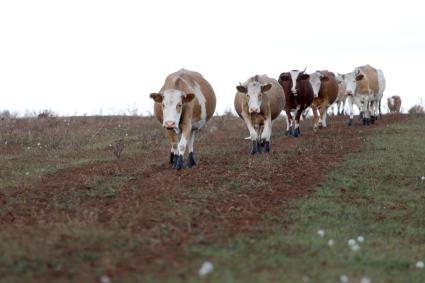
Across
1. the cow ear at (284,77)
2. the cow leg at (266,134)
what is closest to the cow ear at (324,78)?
the cow ear at (284,77)

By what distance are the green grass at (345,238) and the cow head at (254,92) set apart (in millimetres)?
2736

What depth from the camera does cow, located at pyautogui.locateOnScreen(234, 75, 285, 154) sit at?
733 inches

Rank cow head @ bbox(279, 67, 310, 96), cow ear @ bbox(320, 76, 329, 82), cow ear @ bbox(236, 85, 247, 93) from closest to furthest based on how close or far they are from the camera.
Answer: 1. cow ear @ bbox(236, 85, 247, 93)
2. cow head @ bbox(279, 67, 310, 96)
3. cow ear @ bbox(320, 76, 329, 82)

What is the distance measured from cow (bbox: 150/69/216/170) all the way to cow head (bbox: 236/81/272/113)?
47.6 inches

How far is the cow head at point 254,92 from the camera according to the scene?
18438 millimetres

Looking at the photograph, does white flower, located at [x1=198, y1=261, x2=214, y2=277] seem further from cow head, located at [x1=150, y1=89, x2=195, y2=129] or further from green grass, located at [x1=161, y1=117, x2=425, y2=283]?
cow head, located at [x1=150, y1=89, x2=195, y2=129]

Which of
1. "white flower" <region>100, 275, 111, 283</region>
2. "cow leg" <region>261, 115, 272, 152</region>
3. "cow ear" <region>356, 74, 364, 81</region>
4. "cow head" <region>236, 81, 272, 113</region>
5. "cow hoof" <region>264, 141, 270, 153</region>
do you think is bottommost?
"white flower" <region>100, 275, 111, 283</region>

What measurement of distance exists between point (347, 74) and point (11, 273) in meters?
23.3

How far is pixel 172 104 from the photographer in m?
15.4

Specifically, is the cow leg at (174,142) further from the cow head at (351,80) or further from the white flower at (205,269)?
the cow head at (351,80)

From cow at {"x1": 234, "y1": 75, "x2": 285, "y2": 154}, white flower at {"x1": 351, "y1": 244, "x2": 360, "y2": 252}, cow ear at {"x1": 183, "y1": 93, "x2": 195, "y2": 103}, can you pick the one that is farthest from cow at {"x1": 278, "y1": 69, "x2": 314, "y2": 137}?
white flower at {"x1": 351, "y1": 244, "x2": 360, "y2": 252}

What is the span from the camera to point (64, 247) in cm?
827

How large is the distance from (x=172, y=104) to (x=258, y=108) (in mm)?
3575

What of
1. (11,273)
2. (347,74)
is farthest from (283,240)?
(347,74)
